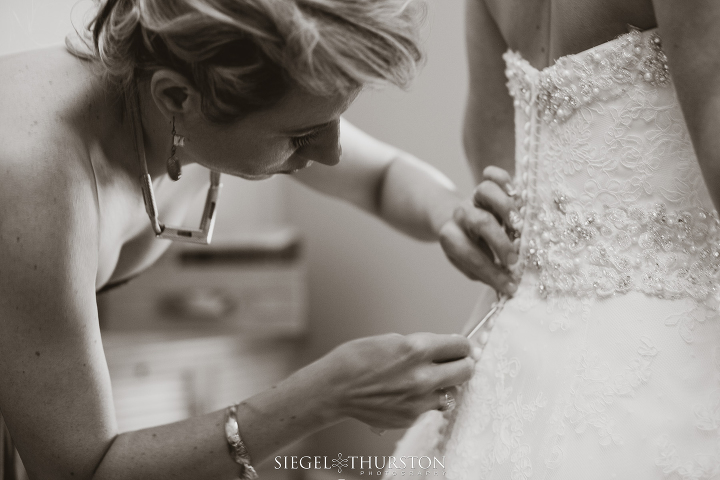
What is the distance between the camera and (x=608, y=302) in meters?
0.68

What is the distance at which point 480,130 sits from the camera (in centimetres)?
102

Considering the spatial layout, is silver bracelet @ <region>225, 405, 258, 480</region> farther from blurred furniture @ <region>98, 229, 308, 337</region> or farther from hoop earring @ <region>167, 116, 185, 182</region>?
blurred furniture @ <region>98, 229, 308, 337</region>

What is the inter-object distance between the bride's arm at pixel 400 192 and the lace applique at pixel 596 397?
0.24 meters

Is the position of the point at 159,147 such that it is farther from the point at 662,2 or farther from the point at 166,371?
the point at 166,371

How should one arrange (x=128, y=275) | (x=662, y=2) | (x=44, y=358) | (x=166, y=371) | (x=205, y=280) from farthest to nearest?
1. (x=205, y=280)
2. (x=166, y=371)
3. (x=128, y=275)
4. (x=44, y=358)
5. (x=662, y=2)

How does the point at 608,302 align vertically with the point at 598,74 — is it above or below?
below

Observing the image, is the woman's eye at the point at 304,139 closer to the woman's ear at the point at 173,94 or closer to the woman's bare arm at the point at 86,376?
the woman's ear at the point at 173,94

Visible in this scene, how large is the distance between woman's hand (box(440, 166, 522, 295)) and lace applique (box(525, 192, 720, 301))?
55 mm

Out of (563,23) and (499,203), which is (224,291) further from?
(563,23)

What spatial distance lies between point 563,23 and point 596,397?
1.25 ft

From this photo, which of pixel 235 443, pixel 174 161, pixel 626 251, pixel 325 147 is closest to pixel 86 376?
pixel 235 443

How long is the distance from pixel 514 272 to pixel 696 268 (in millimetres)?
219

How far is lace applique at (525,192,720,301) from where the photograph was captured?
2.11 feet

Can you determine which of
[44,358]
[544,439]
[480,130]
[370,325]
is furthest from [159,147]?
[370,325]
